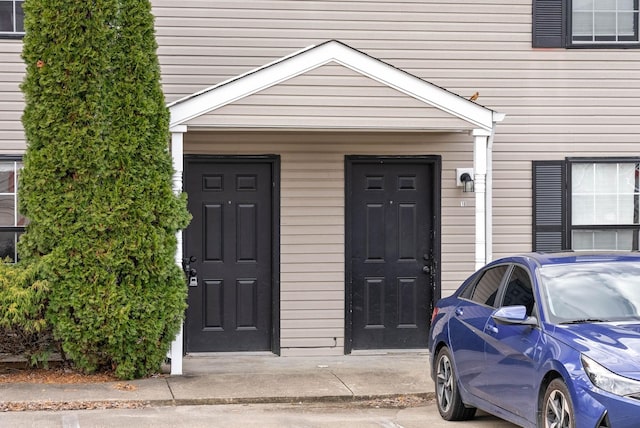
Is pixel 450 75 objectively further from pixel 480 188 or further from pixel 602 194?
pixel 602 194

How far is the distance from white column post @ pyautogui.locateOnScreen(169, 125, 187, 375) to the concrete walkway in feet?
0.50

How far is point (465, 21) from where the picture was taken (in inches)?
493

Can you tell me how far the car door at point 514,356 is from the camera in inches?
287

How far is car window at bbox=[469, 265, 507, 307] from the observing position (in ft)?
27.7

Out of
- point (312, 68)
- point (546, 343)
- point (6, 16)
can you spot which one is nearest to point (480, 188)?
point (312, 68)

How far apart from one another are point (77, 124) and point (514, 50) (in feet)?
17.0

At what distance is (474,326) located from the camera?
8391 millimetres

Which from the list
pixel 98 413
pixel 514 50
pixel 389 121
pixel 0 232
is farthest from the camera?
pixel 514 50

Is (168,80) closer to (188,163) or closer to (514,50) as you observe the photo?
(188,163)

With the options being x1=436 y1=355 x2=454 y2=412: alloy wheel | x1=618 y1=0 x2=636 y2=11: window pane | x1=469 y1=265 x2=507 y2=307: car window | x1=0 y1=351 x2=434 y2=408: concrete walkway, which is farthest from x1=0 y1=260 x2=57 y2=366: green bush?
x1=618 y1=0 x2=636 y2=11: window pane

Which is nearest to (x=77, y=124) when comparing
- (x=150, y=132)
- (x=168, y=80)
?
(x=150, y=132)

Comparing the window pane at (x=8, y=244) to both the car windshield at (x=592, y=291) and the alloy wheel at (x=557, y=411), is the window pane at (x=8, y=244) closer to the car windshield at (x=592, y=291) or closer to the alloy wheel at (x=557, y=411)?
the car windshield at (x=592, y=291)

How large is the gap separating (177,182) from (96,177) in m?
0.83

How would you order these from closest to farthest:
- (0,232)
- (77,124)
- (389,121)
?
(77,124) < (389,121) < (0,232)
